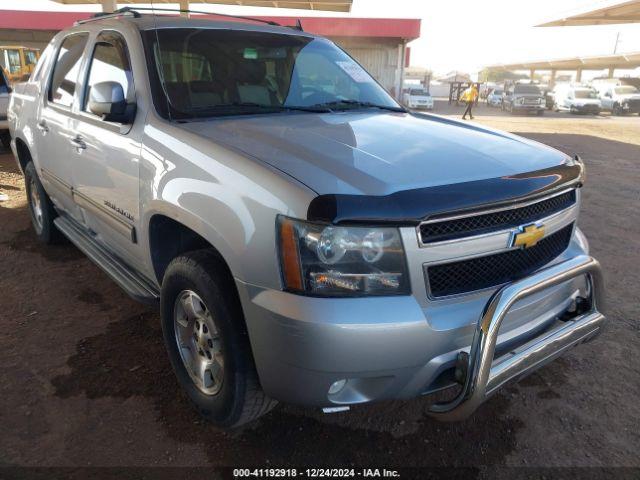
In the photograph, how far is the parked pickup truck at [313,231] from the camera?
1759 mm

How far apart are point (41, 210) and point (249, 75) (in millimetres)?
2754

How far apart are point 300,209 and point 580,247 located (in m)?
1.60

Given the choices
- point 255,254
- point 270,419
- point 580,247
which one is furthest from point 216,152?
point 580,247

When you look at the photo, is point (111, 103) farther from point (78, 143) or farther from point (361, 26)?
point (361, 26)

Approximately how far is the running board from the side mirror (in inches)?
37.1

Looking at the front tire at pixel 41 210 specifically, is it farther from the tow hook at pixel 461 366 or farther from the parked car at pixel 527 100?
the parked car at pixel 527 100

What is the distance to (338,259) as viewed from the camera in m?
1.77

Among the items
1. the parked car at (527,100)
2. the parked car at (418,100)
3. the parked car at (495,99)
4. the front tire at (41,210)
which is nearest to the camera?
the front tire at (41,210)

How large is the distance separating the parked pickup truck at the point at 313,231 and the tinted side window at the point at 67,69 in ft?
1.33

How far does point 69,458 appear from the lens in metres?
2.22

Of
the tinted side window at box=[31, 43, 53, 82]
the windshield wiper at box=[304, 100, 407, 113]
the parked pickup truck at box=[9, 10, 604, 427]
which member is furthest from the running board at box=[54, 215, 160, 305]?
the windshield wiper at box=[304, 100, 407, 113]

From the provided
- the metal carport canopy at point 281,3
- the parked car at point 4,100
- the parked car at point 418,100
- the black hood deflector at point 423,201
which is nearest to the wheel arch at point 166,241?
the black hood deflector at point 423,201

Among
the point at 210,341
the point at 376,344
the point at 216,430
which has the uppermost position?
the point at 376,344

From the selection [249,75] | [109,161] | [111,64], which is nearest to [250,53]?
[249,75]
